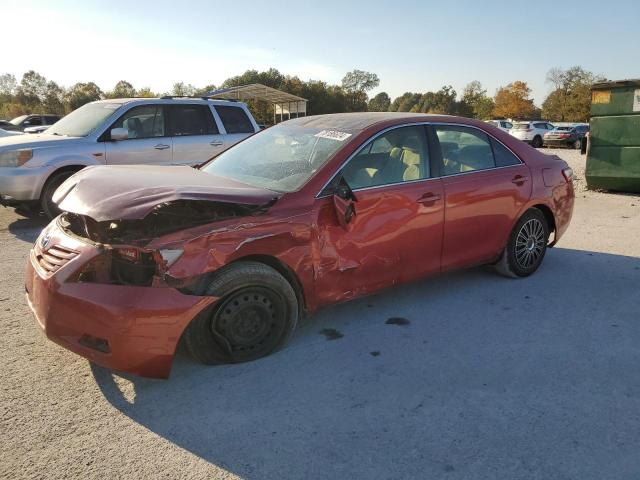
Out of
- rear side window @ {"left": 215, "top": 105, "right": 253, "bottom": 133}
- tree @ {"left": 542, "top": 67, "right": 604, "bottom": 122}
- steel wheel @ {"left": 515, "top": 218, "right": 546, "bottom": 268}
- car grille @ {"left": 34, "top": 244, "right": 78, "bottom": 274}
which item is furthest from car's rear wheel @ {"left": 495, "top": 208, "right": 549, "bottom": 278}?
tree @ {"left": 542, "top": 67, "right": 604, "bottom": 122}

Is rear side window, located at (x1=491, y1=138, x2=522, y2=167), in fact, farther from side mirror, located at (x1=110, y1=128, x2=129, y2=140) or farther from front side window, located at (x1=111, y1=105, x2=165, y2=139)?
front side window, located at (x1=111, y1=105, x2=165, y2=139)

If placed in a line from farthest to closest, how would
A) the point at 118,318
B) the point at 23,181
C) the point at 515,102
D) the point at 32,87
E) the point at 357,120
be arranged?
the point at 515,102 < the point at 32,87 < the point at 23,181 < the point at 357,120 < the point at 118,318

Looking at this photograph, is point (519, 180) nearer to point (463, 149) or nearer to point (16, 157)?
point (463, 149)

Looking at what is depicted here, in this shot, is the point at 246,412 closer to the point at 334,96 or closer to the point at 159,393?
the point at 159,393

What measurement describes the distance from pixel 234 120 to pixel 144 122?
159 cm

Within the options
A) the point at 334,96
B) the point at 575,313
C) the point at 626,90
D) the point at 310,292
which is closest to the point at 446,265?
the point at 575,313

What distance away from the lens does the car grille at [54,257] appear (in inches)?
121

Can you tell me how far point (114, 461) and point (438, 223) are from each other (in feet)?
9.40

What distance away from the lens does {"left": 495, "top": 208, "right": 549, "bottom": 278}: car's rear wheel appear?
489cm

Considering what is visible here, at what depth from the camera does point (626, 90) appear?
30.5 ft

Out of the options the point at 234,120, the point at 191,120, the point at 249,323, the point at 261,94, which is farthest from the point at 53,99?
the point at 249,323

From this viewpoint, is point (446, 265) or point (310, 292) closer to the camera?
point (310, 292)

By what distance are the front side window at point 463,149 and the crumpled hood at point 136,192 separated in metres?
1.71

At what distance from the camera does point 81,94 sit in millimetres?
59000
